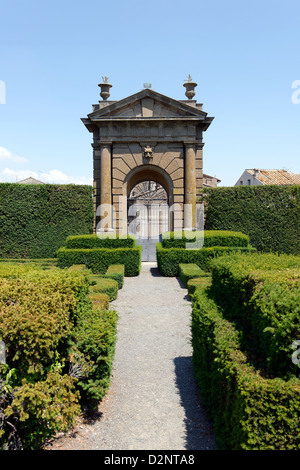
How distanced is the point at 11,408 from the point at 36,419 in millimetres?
351

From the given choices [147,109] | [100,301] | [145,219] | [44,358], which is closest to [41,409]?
[44,358]

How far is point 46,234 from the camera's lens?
20.4 meters

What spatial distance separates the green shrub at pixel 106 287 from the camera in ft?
36.8

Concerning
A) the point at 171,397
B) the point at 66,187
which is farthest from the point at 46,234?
the point at 171,397

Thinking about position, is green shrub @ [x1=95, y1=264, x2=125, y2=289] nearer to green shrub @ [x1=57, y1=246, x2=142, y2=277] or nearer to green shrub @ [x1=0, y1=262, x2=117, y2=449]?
green shrub @ [x1=57, y1=246, x2=142, y2=277]

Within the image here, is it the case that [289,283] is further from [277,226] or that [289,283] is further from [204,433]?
[277,226]

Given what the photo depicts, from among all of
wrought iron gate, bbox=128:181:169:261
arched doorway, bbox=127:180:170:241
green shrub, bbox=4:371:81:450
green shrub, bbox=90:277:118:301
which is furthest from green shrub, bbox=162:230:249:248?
arched doorway, bbox=127:180:170:241

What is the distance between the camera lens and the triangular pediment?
19812mm

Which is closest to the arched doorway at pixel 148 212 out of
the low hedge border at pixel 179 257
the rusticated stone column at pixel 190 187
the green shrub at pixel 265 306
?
the rusticated stone column at pixel 190 187

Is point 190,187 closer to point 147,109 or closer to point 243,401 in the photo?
point 147,109

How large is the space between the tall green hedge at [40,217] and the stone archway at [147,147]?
106cm

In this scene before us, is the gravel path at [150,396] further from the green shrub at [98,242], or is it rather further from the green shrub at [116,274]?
the green shrub at [98,242]

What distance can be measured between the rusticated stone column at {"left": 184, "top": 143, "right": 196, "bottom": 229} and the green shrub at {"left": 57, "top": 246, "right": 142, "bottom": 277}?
4596 millimetres

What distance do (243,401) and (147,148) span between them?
1752 cm
